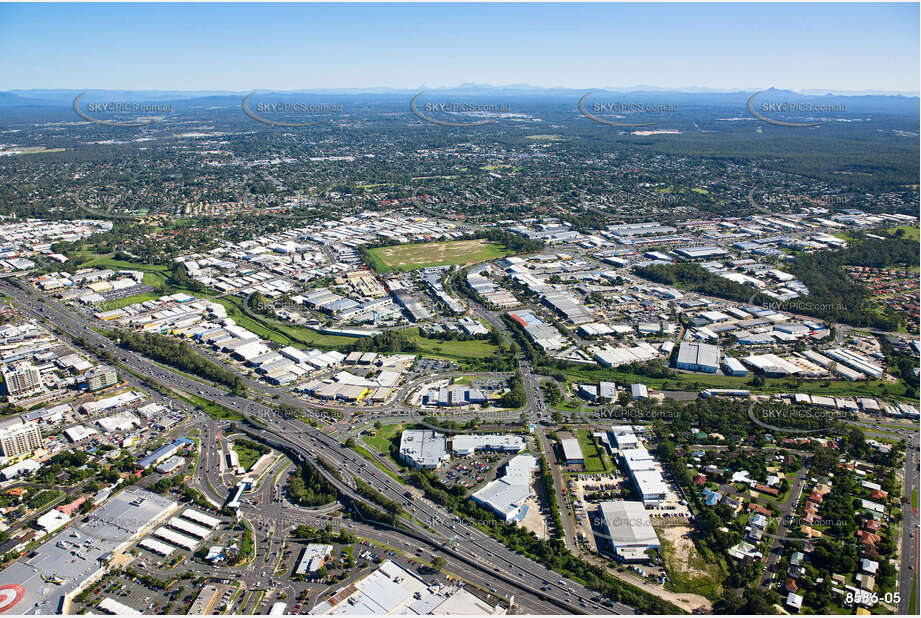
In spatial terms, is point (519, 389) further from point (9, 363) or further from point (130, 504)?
point (9, 363)

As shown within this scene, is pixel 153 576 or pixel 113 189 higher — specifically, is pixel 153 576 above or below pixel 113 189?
below

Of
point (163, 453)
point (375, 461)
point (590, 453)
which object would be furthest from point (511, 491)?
point (163, 453)

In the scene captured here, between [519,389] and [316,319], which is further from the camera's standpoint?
[316,319]

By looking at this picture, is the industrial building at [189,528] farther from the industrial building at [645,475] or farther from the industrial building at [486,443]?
the industrial building at [645,475]

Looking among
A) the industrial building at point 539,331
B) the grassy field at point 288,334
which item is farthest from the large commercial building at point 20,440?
the industrial building at point 539,331

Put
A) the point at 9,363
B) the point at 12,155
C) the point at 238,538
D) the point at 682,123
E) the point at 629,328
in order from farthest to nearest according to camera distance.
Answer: the point at 682,123, the point at 12,155, the point at 629,328, the point at 9,363, the point at 238,538

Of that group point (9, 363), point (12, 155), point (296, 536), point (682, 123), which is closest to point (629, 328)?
point (296, 536)
